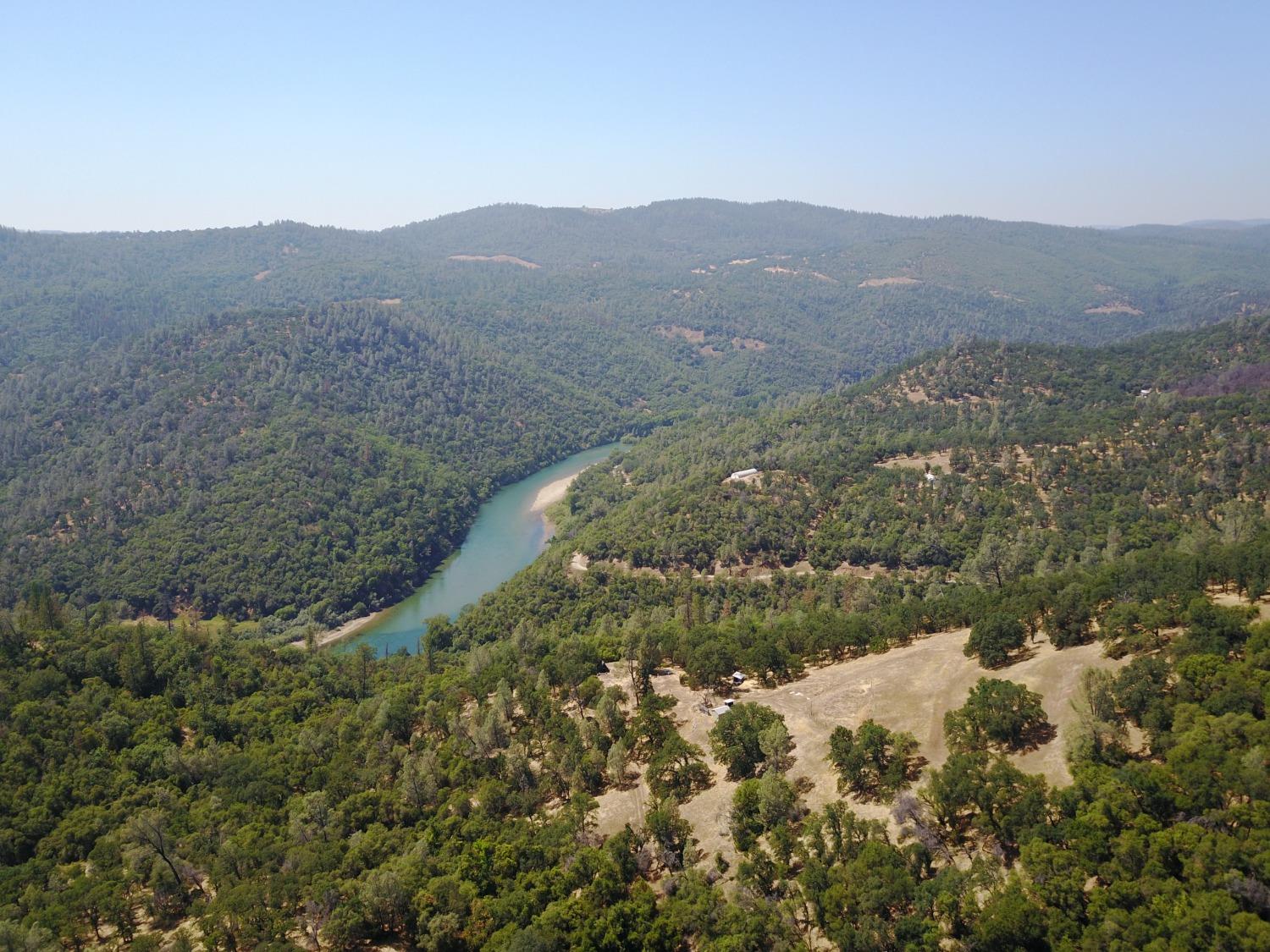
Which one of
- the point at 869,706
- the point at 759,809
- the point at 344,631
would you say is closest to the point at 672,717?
the point at 869,706

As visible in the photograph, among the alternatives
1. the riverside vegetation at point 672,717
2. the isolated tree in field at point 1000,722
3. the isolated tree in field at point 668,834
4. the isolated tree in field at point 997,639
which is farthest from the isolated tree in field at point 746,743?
the isolated tree in field at point 997,639

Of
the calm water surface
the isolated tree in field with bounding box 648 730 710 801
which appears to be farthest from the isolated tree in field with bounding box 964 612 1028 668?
the calm water surface

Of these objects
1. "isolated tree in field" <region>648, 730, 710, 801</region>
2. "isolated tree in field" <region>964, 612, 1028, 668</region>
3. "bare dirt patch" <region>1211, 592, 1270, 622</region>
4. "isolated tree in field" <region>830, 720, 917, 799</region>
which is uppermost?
"bare dirt patch" <region>1211, 592, 1270, 622</region>

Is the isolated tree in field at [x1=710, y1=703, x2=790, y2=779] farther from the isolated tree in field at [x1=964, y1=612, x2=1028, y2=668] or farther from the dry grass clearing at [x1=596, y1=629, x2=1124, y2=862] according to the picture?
the isolated tree in field at [x1=964, y1=612, x2=1028, y2=668]

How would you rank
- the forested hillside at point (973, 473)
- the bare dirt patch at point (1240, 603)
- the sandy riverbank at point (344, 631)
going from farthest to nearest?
the sandy riverbank at point (344, 631)
the forested hillside at point (973, 473)
the bare dirt patch at point (1240, 603)

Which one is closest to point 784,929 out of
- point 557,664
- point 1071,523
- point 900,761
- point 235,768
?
point 900,761

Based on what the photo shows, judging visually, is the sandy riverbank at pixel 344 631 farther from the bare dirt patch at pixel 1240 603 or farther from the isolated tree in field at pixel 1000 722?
the bare dirt patch at pixel 1240 603

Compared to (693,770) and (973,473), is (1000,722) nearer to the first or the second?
(693,770)
